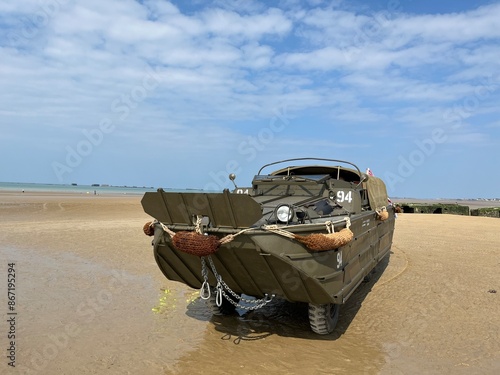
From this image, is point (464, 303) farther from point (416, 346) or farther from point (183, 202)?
point (183, 202)

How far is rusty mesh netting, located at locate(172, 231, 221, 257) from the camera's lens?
4.69 metres

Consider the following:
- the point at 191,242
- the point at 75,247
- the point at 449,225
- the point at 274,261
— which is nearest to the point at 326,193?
the point at 274,261

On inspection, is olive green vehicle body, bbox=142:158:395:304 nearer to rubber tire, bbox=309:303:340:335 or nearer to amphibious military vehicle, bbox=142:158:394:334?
amphibious military vehicle, bbox=142:158:394:334

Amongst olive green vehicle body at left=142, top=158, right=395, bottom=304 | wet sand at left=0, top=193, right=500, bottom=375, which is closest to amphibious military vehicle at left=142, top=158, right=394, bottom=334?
olive green vehicle body at left=142, top=158, right=395, bottom=304

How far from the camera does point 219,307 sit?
6.31 meters

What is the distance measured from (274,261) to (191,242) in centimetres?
94

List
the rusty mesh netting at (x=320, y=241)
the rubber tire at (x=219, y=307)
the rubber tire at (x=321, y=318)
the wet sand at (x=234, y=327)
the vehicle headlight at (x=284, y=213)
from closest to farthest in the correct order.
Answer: the rusty mesh netting at (x=320, y=241) < the wet sand at (x=234, y=327) < the vehicle headlight at (x=284, y=213) < the rubber tire at (x=321, y=318) < the rubber tire at (x=219, y=307)

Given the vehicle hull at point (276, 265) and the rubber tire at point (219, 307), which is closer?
the vehicle hull at point (276, 265)

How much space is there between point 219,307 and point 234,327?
0.46 m

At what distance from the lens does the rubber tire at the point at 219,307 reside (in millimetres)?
6164

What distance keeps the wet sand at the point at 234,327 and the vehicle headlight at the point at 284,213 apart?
1.58 metres

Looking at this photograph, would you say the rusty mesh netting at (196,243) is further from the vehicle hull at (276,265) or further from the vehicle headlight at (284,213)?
the vehicle headlight at (284,213)

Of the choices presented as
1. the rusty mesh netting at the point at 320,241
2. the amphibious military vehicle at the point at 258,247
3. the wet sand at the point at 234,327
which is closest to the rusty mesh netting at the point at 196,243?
the amphibious military vehicle at the point at 258,247

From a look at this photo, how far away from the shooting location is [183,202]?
15.8ft
